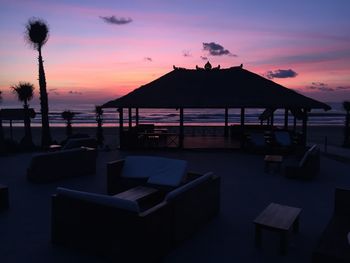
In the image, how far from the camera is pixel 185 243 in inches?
186

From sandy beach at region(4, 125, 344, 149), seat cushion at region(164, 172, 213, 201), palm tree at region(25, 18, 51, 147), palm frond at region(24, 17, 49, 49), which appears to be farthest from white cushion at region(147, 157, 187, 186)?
palm frond at region(24, 17, 49, 49)

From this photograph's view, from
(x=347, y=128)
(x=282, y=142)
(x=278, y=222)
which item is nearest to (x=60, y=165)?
(x=278, y=222)

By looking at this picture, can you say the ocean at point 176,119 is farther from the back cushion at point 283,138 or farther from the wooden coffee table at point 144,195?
the wooden coffee table at point 144,195

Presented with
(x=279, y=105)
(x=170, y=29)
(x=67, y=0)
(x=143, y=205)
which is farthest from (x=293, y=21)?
(x=143, y=205)

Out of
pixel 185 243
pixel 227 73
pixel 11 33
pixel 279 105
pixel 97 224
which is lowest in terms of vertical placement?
pixel 185 243

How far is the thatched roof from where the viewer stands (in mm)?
13445

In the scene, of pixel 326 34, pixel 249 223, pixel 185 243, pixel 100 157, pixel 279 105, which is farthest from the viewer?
pixel 326 34

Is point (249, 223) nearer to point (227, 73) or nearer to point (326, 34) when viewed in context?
point (227, 73)

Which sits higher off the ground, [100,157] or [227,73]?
[227,73]

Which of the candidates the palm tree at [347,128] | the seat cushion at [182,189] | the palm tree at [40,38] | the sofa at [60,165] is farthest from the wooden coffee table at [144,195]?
the palm tree at [347,128]

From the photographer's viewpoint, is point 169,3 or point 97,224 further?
point 169,3

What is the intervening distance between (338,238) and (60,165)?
7272 mm

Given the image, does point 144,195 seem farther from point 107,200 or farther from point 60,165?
point 60,165

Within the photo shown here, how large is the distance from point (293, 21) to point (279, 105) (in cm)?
359
